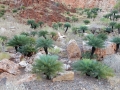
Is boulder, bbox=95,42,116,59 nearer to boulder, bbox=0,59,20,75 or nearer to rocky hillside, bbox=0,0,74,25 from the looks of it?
boulder, bbox=0,59,20,75

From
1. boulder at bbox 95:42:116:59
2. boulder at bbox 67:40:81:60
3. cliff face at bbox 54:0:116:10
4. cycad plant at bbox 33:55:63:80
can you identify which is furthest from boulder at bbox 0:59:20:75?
cliff face at bbox 54:0:116:10

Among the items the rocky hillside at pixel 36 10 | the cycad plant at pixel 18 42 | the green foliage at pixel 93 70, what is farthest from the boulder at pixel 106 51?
the rocky hillside at pixel 36 10

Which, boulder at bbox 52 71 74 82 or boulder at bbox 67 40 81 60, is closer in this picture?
boulder at bbox 52 71 74 82

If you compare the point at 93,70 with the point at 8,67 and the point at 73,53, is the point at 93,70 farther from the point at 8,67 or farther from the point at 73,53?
the point at 8,67

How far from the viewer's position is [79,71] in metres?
6.45

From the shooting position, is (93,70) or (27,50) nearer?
(93,70)

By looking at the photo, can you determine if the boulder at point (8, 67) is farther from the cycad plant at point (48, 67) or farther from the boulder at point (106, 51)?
the boulder at point (106, 51)

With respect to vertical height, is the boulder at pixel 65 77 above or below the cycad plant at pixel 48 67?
below

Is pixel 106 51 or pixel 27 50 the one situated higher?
pixel 27 50

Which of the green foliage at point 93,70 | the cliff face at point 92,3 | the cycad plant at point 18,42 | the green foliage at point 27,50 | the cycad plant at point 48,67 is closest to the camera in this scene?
the cycad plant at point 48,67

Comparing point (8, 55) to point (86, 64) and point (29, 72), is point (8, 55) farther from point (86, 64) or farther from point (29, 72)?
point (86, 64)

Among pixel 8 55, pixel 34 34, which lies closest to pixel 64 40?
pixel 34 34

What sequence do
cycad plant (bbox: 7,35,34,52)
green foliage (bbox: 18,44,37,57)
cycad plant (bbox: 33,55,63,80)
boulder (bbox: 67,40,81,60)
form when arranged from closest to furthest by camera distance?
cycad plant (bbox: 33,55,63,80) < green foliage (bbox: 18,44,37,57) < boulder (bbox: 67,40,81,60) < cycad plant (bbox: 7,35,34,52)

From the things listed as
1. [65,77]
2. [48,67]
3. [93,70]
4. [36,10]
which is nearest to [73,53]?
[93,70]
